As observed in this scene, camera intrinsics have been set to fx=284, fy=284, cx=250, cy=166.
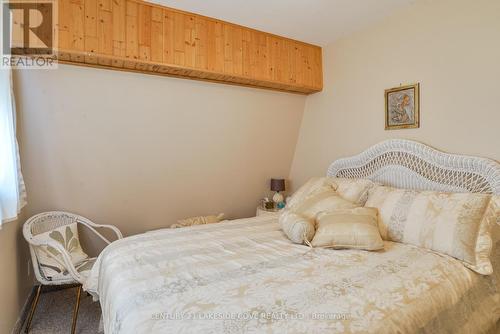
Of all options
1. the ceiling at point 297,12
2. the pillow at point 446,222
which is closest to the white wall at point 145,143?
the ceiling at point 297,12

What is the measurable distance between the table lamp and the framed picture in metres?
1.40

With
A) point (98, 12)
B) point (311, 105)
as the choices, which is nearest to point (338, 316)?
point (98, 12)

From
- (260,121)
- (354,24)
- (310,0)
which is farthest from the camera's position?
(260,121)

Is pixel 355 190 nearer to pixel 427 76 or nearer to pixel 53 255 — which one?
pixel 427 76

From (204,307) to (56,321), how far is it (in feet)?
6.21

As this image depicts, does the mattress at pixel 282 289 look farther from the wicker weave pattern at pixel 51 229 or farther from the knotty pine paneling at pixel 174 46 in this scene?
the knotty pine paneling at pixel 174 46

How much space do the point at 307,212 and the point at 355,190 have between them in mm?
474

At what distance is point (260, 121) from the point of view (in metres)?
3.25

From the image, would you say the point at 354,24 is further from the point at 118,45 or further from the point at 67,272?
the point at 67,272

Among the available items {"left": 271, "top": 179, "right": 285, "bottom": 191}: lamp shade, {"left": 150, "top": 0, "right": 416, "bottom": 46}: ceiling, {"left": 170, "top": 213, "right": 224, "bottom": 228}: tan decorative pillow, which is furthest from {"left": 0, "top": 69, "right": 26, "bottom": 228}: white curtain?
{"left": 271, "top": 179, "right": 285, "bottom": 191}: lamp shade

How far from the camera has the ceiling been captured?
2.24m

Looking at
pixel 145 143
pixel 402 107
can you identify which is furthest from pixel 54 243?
pixel 402 107

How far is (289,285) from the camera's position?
133cm

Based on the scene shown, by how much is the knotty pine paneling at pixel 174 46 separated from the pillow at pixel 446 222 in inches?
65.1
